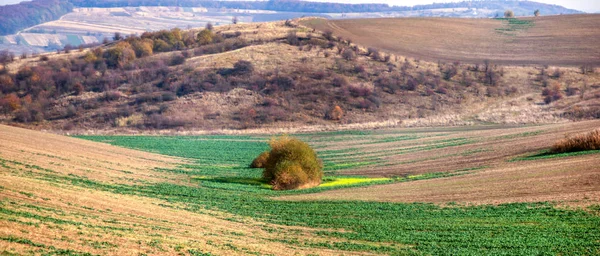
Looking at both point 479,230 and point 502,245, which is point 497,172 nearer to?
point 479,230

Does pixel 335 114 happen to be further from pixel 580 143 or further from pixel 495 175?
pixel 495 175

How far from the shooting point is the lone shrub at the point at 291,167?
39.8 m

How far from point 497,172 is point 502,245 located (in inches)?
584

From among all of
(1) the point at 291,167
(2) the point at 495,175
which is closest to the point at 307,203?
(1) the point at 291,167

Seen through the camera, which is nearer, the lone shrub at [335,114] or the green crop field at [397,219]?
the green crop field at [397,219]

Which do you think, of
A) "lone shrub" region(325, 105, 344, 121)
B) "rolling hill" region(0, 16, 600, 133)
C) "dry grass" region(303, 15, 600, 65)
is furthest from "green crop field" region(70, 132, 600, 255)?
"dry grass" region(303, 15, 600, 65)

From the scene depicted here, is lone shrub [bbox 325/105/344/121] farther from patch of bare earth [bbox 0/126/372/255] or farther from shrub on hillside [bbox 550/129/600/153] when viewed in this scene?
patch of bare earth [bbox 0/126/372/255]

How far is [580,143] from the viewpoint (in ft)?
123

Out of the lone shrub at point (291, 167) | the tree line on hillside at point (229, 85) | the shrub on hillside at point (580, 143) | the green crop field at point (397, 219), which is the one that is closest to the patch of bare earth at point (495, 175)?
the green crop field at point (397, 219)

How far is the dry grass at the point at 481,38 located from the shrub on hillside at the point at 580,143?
2361 inches

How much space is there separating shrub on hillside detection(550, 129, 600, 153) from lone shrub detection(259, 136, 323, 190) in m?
15.3

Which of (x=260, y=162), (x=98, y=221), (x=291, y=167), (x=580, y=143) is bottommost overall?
(x=260, y=162)

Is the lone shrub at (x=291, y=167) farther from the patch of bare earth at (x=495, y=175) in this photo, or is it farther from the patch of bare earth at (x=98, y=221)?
the patch of bare earth at (x=98, y=221)

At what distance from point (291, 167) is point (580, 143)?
58.2 ft
